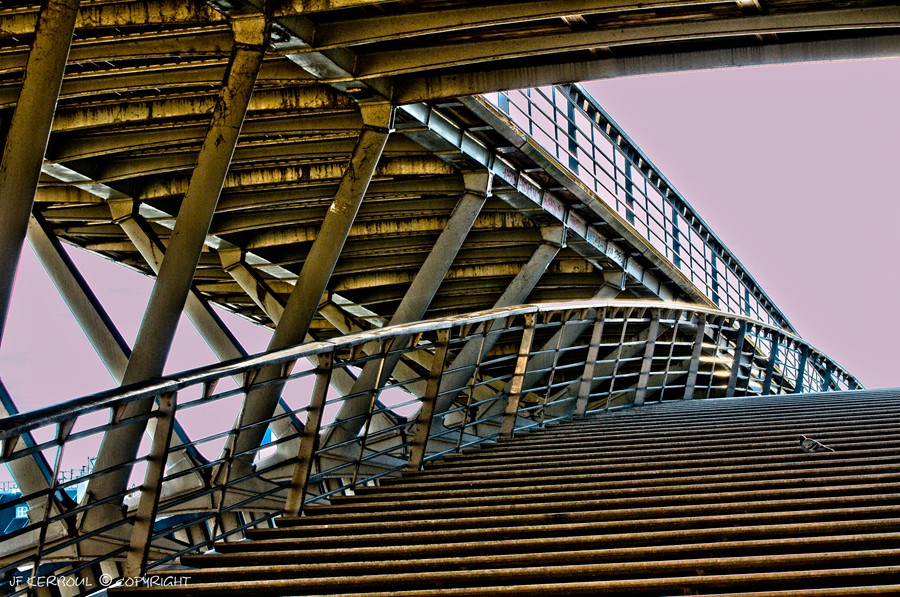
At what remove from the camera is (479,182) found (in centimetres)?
1499

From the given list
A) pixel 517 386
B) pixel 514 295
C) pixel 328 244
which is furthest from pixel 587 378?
pixel 514 295

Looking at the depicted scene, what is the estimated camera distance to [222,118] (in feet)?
33.9

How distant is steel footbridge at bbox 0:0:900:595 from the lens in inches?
191

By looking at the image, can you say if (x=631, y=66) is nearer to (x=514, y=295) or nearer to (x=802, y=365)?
(x=514, y=295)

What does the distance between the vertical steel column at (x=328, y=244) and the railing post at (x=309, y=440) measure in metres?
6.17

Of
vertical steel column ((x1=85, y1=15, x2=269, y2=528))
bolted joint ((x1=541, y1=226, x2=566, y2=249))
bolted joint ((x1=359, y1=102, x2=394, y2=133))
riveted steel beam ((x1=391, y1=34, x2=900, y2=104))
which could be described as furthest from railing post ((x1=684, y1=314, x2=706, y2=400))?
vertical steel column ((x1=85, y1=15, x2=269, y2=528))

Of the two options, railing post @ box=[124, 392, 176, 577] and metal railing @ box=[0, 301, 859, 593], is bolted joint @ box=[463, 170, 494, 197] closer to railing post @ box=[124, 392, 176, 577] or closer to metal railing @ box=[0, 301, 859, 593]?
metal railing @ box=[0, 301, 859, 593]

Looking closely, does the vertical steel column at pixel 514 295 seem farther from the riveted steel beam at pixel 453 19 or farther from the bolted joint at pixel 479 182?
the riveted steel beam at pixel 453 19

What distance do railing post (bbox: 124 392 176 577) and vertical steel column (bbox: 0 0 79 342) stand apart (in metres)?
4.38

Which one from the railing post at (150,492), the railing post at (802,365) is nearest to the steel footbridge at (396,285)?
the railing post at (150,492)

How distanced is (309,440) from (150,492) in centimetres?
139

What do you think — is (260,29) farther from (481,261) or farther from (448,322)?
(481,261)

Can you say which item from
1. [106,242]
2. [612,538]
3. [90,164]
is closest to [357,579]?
[612,538]

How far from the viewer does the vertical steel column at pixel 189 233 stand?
10.2 metres
